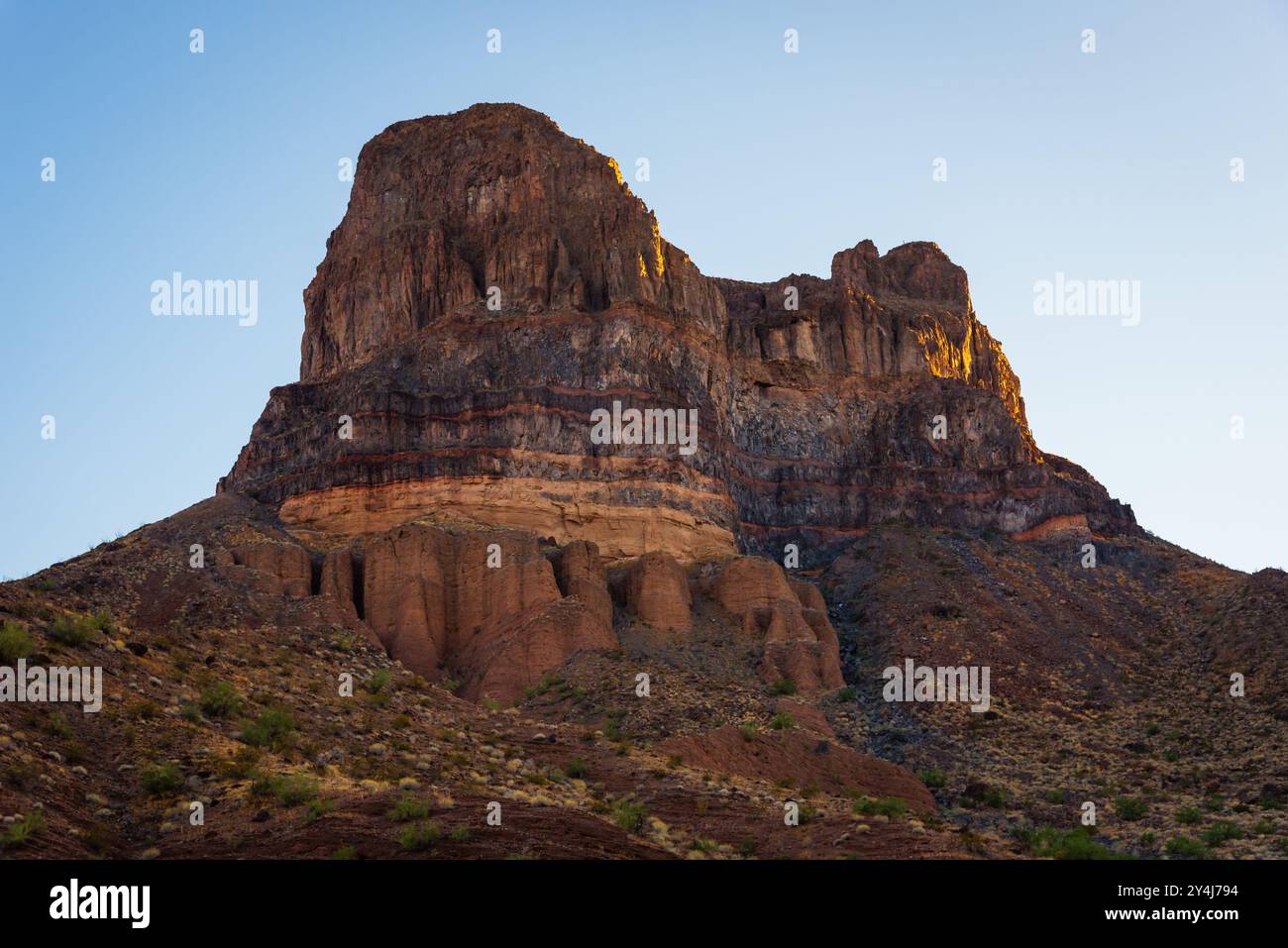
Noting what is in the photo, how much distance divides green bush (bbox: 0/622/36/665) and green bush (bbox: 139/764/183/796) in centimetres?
450

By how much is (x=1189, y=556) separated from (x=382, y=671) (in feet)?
196

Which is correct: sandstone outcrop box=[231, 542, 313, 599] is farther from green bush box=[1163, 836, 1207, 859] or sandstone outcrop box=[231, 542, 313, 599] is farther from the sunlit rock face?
green bush box=[1163, 836, 1207, 859]

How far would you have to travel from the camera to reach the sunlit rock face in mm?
86000

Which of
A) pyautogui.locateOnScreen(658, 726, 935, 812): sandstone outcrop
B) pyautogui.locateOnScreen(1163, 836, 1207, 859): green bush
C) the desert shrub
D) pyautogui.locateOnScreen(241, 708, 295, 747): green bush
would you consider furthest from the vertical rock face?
the desert shrub

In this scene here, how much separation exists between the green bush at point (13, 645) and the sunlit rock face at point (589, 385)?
148 ft

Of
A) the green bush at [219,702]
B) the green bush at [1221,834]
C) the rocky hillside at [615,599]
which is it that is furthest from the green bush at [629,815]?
the green bush at [1221,834]

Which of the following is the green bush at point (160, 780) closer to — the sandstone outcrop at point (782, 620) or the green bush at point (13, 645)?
the green bush at point (13, 645)

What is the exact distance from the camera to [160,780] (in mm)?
35406

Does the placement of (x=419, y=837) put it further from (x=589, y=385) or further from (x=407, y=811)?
(x=589, y=385)

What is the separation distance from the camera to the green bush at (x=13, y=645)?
37781 mm

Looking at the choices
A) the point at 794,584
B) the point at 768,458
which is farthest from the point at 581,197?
the point at 794,584

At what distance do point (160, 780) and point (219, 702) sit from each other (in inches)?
228

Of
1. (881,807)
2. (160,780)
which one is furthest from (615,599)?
(160,780)
